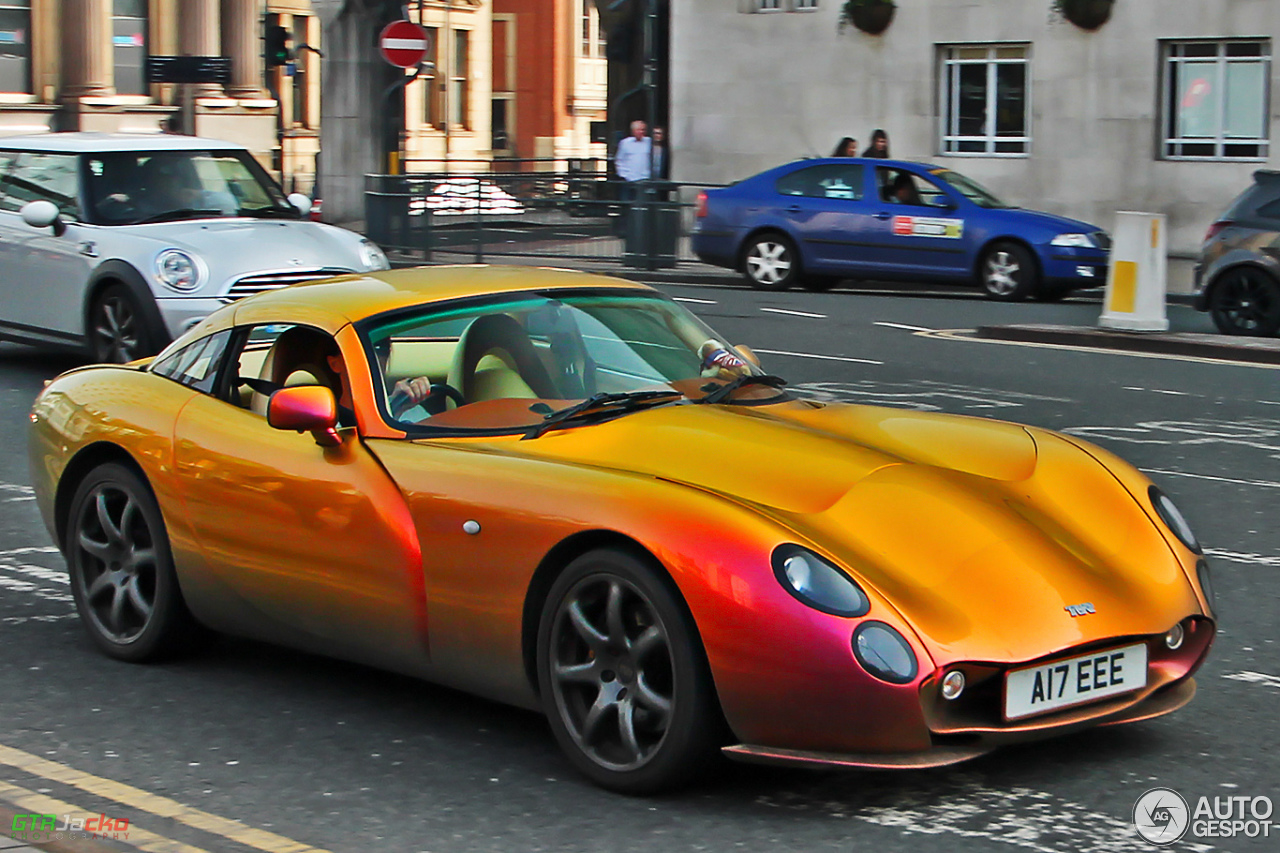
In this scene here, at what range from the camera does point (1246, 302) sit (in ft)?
53.2

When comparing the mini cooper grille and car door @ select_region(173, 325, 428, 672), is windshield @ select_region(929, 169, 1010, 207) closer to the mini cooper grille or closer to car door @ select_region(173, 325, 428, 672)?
the mini cooper grille

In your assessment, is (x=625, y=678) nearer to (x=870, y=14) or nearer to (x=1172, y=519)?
(x=1172, y=519)

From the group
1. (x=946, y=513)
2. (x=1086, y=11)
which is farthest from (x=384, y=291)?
(x=1086, y=11)

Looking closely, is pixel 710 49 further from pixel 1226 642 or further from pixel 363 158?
pixel 1226 642

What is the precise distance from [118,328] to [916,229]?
33.6 ft

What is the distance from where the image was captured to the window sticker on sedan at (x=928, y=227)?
20109 mm

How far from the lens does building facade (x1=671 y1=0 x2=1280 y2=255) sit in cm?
2428

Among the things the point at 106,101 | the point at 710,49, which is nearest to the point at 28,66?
the point at 106,101

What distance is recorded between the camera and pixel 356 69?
28.9m

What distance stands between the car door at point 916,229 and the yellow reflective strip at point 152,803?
16.0m

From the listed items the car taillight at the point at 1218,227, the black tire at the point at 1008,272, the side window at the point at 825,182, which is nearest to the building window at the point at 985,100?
the side window at the point at 825,182

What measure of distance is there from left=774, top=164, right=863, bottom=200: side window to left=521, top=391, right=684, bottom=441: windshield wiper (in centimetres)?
1561

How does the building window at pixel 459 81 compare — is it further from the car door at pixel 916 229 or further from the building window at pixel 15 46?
the car door at pixel 916 229

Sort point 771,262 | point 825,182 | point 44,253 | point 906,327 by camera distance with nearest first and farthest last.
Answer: point 44,253
point 906,327
point 825,182
point 771,262
